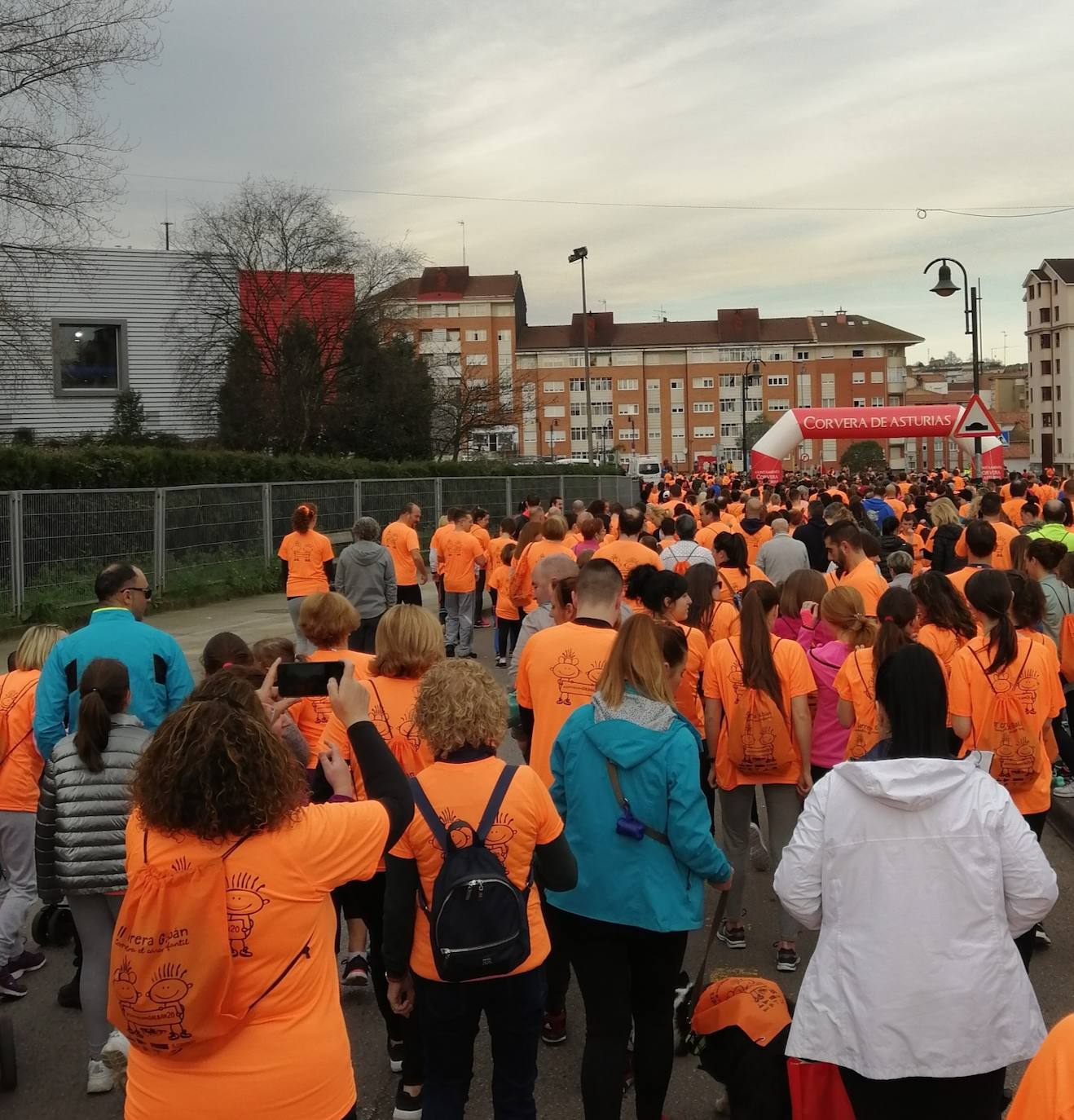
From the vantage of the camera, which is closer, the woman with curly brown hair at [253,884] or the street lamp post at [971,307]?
the woman with curly brown hair at [253,884]

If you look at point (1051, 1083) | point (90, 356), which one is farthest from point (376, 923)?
point (90, 356)

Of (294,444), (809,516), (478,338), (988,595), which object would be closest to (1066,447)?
(478,338)

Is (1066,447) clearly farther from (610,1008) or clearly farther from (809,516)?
(610,1008)

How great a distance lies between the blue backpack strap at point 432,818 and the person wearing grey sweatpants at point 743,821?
2637 millimetres

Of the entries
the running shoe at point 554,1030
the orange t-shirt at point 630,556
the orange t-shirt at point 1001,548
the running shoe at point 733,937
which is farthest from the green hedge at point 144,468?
the running shoe at point 554,1030

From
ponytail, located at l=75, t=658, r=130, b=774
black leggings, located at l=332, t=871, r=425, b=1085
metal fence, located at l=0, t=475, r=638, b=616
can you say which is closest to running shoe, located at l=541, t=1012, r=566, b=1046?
black leggings, located at l=332, t=871, r=425, b=1085

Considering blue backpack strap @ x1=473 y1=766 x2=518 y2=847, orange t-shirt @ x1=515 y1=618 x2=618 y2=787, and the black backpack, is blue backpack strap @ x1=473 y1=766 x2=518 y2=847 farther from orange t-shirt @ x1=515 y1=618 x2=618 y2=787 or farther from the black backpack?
→ orange t-shirt @ x1=515 y1=618 x2=618 y2=787

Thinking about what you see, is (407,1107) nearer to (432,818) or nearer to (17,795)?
(432,818)

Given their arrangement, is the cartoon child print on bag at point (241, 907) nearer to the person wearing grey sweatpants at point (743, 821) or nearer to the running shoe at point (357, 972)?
the running shoe at point (357, 972)

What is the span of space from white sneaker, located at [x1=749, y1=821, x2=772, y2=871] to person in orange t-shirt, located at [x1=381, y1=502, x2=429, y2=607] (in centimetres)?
659

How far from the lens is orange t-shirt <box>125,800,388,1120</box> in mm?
2525

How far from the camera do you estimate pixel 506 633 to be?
1320 cm

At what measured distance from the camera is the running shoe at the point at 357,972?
531 centimetres

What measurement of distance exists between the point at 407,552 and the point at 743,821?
790cm
